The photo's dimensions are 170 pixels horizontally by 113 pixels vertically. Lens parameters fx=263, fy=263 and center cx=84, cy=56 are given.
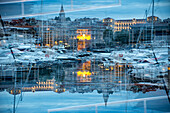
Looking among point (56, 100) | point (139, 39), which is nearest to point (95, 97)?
point (56, 100)

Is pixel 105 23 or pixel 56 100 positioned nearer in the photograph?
pixel 56 100

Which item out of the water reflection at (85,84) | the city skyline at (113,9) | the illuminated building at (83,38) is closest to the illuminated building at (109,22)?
the city skyline at (113,9)

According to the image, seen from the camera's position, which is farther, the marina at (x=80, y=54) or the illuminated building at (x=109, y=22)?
the illuminated building at (x=109, y=22)

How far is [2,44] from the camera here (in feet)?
24.9

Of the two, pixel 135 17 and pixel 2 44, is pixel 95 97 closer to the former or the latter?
pixel 2 44

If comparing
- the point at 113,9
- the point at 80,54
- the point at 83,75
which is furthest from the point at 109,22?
the point at 83,75

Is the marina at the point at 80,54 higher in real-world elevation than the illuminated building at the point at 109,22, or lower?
lower

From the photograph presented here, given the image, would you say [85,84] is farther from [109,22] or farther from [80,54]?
[109,22]

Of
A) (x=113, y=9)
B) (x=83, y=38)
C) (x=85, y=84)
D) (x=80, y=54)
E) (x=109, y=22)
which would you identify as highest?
(x=113, y=9)

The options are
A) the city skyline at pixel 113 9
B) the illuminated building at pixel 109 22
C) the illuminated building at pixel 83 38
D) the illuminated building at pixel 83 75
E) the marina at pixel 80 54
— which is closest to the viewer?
the marina at pixel 80 54

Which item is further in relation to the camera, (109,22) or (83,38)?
(83,38)

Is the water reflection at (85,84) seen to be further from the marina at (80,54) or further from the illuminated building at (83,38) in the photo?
the illuminated building at (83,38)

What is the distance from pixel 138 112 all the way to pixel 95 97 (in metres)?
0.93

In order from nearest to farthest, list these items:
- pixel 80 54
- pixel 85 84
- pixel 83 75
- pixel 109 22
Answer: pixel 85 84 → pixel 83 75 → pixel 80 54 → pixel 109 22
